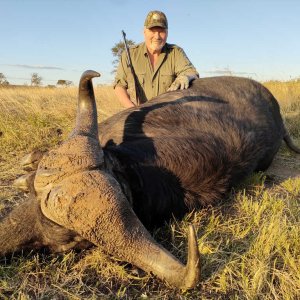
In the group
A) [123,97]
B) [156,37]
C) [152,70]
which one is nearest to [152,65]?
[152,70]

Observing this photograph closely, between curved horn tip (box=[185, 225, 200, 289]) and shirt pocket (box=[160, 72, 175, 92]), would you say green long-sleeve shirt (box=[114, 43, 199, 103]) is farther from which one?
curved horn tip (box=[185, 225, 200, 289])

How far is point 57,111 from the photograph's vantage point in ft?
24.5

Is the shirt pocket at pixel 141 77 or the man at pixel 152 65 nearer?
the man at pixel 152 65

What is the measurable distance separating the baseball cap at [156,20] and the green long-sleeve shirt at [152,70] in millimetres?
378

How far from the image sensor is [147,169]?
2.73m

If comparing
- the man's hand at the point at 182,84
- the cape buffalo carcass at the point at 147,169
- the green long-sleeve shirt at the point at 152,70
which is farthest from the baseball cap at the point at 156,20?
the cape buffalo carcass at the point at 147,169

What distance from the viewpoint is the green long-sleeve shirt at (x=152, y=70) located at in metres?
5.65

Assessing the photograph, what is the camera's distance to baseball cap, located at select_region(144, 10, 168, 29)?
5426mm

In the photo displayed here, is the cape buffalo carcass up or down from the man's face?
down

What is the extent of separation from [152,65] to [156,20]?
2.07 feet

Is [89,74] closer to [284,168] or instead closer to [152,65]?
[284,168]

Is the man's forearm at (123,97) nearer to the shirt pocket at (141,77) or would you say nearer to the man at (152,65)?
the man at (152,65)

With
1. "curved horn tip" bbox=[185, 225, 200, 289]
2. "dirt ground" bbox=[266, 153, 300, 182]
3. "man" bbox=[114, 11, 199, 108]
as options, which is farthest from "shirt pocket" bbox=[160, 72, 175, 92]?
"curved horn tip" bbox=[185, 225, 200, 289]

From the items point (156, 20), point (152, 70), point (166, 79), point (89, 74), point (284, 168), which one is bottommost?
point (284, 168)
